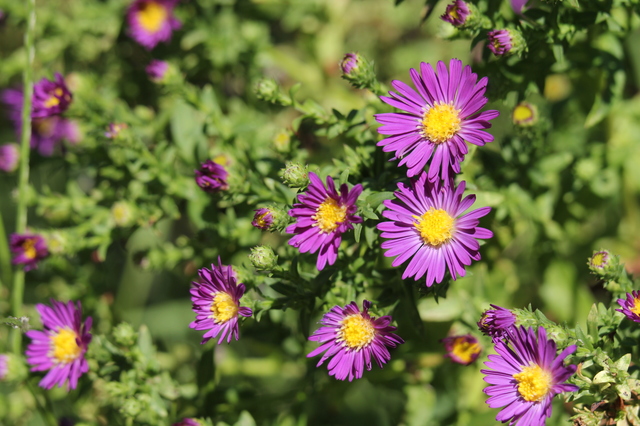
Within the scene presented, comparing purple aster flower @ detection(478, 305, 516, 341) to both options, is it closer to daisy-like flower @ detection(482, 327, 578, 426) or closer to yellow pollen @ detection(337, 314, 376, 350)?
daisy-like flower @ detection(482, 327, 578, 426)

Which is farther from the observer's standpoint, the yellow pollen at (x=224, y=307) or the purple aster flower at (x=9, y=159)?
the purple aster flower at (x=9, y=159)

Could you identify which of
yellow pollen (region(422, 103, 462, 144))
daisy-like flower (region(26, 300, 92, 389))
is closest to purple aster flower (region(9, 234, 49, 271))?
daisy-like flower (region(26, 300, 92, 389))

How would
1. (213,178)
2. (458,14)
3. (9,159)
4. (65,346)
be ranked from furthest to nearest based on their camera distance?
(9,159) < (65,346) < (213,178) < (458,14)

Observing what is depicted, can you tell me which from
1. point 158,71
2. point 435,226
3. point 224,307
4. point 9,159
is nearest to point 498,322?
point 435,226

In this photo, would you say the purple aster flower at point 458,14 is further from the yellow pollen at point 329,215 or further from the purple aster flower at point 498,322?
the purple aster flower at point 498,322

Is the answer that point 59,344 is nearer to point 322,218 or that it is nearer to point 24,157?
point 24,157

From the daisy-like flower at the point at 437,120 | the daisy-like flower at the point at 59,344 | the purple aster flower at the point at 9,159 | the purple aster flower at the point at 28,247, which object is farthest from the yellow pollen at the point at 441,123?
the purple aster flower at the point at 9,159
